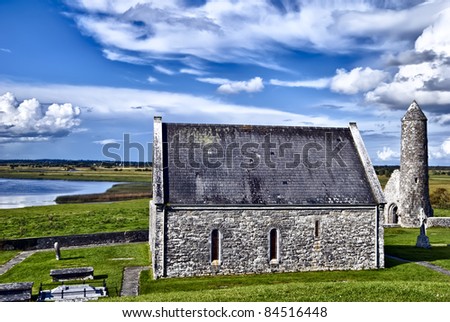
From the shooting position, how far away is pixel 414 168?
171 ft

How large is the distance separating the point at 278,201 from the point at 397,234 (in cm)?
2219

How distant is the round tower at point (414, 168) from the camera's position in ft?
171

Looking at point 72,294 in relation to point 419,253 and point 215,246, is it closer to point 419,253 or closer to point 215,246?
point 215,246

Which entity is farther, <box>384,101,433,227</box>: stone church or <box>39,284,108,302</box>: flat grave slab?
<box>384,101,433,227</box>: stone church

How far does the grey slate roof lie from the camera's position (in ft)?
96.4

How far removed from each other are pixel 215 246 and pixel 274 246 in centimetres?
343

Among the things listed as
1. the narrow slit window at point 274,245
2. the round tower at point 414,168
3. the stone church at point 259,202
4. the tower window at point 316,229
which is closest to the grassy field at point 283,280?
the stone church at point 259,202

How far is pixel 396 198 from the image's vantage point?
5403 centimetres

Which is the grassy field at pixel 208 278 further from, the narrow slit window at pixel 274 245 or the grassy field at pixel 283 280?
the narrow slit window at pixel 274 245

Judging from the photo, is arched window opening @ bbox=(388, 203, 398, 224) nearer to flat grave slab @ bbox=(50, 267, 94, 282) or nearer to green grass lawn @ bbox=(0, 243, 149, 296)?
green grass lawn @ bbox=(0, 243, 149, 296)

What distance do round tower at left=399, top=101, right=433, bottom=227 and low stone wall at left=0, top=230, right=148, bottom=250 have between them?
27.2 m

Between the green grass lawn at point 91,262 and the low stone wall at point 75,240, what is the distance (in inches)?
59.5

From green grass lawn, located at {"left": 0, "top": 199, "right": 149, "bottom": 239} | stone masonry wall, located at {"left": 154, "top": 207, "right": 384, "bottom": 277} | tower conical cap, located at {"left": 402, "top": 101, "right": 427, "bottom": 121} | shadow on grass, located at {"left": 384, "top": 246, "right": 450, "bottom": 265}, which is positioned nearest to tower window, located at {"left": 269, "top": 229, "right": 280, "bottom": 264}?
stone masonry wall, located at {"left": 154, "top": 207, "right": 384, "bottom": 277}
